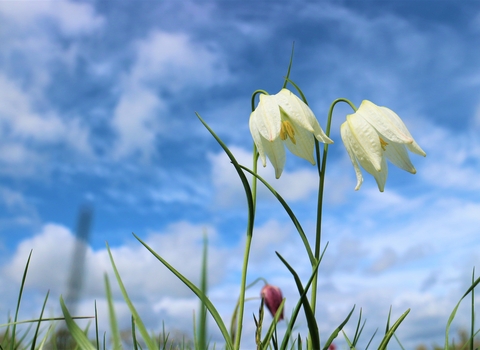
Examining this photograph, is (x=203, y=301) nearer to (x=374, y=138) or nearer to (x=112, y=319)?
(x=112, y=319)

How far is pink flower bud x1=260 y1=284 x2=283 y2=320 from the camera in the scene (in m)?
2.73

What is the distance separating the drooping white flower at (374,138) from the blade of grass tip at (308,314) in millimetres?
456

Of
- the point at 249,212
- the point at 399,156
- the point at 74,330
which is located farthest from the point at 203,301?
the point at 399,156

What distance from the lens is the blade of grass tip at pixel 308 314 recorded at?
1250mm

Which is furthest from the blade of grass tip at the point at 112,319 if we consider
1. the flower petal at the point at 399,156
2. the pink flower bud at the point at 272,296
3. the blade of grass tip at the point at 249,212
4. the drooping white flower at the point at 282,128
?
the pink flower bud at the point at 272,296

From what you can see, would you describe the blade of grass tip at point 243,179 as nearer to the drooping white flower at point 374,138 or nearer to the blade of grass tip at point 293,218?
the blade of grass tip at point 293,218

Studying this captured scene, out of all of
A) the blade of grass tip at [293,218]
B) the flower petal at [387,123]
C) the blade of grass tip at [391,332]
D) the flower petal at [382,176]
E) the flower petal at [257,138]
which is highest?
the flower petal at [387,123]

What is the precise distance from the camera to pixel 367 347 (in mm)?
1619

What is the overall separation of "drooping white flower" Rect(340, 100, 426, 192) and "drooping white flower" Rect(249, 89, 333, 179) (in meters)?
0.15

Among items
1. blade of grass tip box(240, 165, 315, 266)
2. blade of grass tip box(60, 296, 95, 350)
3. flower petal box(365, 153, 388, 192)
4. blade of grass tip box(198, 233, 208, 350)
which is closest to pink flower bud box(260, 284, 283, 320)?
flower petal box(365, 153, 388, 192)

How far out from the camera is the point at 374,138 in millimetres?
1577

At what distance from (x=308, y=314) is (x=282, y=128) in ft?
2.22

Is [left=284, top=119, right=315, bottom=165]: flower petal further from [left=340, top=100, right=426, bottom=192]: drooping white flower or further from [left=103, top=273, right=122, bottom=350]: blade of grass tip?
[left=103, top=273, right=122, bottom=350]: blade of grass tip

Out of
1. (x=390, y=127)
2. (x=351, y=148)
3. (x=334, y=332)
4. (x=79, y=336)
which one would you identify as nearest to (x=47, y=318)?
(x=79, y=336)
